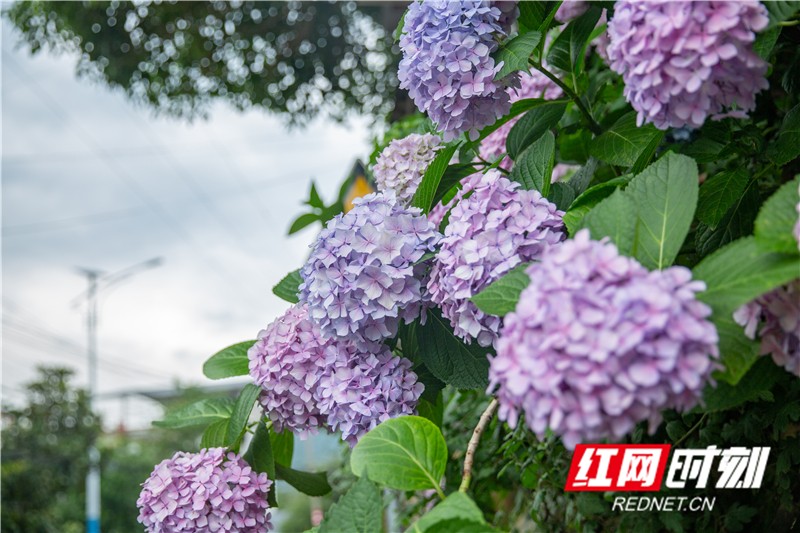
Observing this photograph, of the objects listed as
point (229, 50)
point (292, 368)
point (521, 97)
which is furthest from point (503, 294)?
point (229, 50)

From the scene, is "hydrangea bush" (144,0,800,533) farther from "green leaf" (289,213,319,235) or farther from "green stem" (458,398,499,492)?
"green leaf" (289,213,319,235)

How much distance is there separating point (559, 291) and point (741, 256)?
0.12 metres

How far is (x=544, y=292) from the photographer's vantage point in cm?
41

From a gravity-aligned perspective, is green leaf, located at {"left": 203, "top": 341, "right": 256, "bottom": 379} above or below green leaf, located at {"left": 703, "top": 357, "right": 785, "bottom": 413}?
above

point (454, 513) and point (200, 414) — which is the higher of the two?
point (200, 414)

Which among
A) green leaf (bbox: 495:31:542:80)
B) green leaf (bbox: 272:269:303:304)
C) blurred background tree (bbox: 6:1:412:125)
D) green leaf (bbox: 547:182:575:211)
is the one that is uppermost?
blurred background tree (bbox: 6:1:412:125)

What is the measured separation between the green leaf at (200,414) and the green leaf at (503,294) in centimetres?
43

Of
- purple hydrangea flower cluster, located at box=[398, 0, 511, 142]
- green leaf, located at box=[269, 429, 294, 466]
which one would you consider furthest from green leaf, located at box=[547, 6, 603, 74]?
green leaf, located at box=[269, 429, 294, 466]

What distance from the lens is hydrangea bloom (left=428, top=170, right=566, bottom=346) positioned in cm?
56

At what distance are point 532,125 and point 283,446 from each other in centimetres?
42

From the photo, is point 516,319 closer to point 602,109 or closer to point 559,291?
point 559,291

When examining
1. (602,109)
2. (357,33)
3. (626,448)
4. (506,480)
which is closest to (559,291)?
(626,448)

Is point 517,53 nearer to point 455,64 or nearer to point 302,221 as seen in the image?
point 455,64

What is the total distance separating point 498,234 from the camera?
1.84 ft
